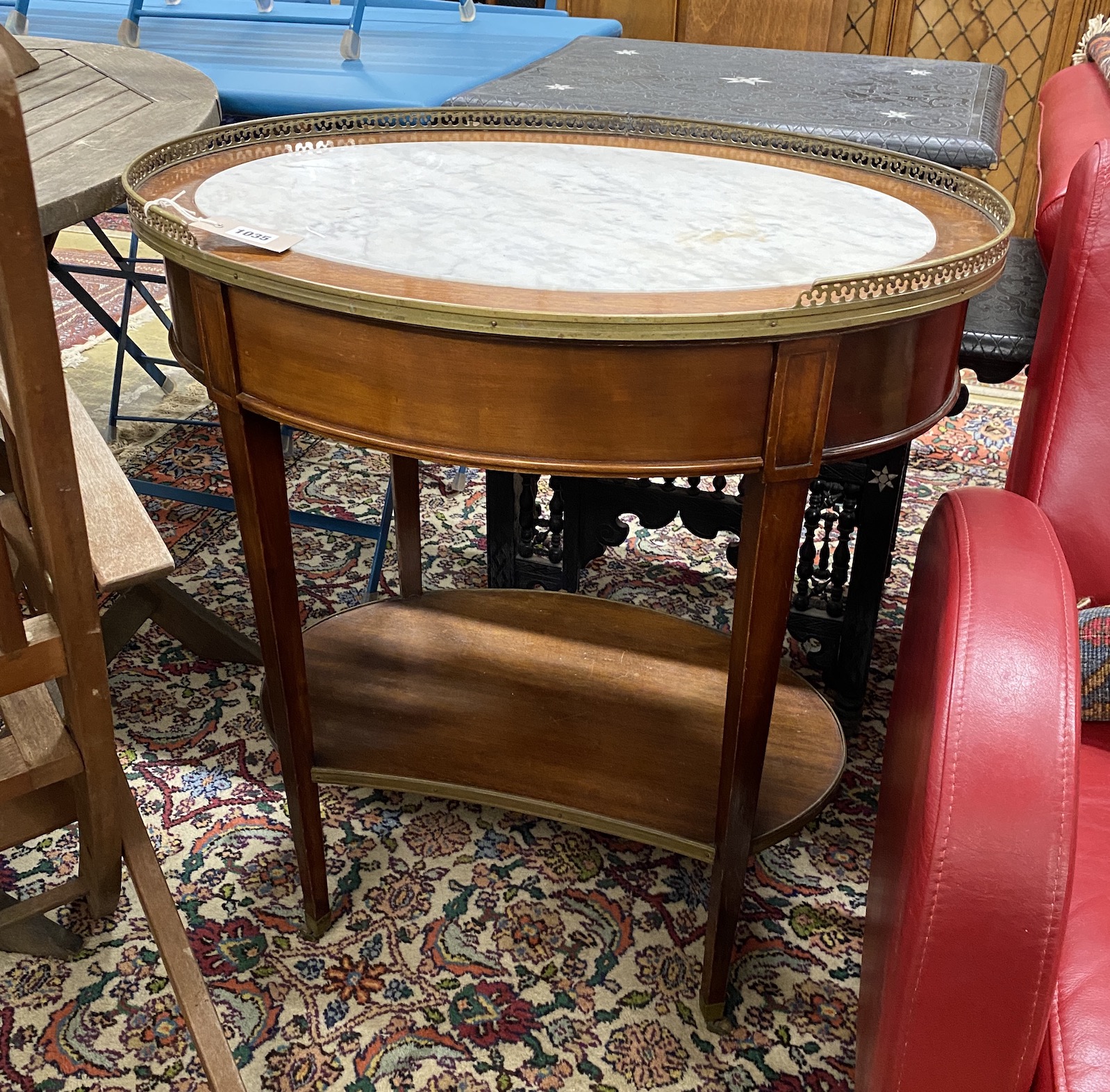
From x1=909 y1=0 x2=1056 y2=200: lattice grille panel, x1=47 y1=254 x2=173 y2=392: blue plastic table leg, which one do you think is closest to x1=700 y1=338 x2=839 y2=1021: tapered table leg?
x1=47 y1=254 x2=173 y2=392: blue plastic table leg

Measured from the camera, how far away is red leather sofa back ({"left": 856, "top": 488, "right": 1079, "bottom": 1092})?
79 cm

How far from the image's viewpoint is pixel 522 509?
7.05ft

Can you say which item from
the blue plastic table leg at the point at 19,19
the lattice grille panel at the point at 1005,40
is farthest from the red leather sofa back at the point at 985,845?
the lattice grille panel at the point at 1005,40

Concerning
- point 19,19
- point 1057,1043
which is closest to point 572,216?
point 1057,1043

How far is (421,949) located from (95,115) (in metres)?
1.36

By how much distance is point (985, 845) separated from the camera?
800mm

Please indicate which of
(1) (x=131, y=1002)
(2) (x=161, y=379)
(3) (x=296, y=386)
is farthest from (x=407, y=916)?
(2) (x=161, y=379)

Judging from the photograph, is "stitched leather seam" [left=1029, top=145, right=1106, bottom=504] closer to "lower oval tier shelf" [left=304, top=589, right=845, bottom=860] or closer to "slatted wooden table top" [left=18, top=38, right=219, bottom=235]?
"lower oval tier shelf" [left=304, top=589, right=845, bottom=860]

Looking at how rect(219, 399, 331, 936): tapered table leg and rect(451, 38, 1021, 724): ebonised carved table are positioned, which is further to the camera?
rect(451, 38, 1021, 724): ebonised carved table

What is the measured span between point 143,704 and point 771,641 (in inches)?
50.7

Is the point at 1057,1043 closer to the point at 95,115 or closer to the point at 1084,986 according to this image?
the point at 1084,986

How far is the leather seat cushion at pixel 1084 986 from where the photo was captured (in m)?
0.83

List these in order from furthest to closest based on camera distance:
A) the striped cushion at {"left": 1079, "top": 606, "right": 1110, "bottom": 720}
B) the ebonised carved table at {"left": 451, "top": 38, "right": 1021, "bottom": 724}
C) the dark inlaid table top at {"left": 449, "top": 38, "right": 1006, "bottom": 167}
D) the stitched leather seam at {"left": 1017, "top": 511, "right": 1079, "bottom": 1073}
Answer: the dark inlaid table top at {"left": 449, "top": 38, "right": 1006, "bottom": 167}, the ebonised carved table at {"left": 451, "top": 38, "right": 1021, "bottom": 724}, the striped cushion at {"left": 1079, "top": 606, "right": 1110, "bottom": 720}, the stitched leather seam at {"left": 1017, "top": 511, "right": 1079, "bottom": 1073}

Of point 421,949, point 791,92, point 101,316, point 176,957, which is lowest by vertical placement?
point 421,949
